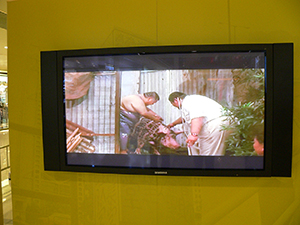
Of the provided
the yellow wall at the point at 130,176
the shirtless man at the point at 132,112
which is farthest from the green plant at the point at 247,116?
the shirtless man at the point at 132,112

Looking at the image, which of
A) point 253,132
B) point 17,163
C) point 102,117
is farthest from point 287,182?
point 17,163

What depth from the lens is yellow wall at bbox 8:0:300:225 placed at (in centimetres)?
181

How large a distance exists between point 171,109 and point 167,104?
0.05 metres

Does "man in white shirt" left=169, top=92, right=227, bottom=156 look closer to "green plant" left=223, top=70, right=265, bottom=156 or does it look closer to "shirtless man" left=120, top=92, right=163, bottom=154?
"green plant" left=223, top=70, right=265, bottom=156

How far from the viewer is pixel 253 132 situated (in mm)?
1707

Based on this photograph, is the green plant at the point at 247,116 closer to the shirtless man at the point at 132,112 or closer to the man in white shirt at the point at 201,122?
the man in white shirt at the point at 201,122

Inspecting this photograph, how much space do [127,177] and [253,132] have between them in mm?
1152

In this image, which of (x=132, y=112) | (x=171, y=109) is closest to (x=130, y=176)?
(x=132, y=112)

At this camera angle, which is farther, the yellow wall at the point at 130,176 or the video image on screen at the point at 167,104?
the yellow wall at the point at 130,176

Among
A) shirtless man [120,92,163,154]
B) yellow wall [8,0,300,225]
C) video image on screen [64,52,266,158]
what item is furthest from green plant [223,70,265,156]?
shirtless man [120,92,163,154]

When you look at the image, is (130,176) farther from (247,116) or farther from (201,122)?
(247,116)

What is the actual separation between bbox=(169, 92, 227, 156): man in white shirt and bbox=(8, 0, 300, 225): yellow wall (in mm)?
343

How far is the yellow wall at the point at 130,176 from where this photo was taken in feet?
5.93

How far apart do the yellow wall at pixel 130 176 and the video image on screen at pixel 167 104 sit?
0.83 feet
